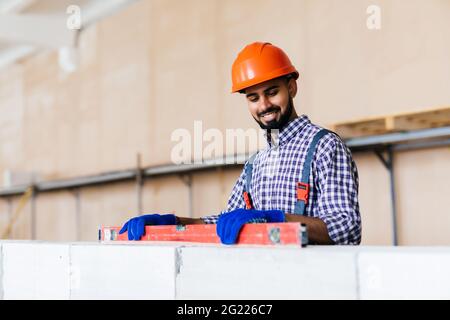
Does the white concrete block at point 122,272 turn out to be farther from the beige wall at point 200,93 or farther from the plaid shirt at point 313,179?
the beige wall at point 200,93

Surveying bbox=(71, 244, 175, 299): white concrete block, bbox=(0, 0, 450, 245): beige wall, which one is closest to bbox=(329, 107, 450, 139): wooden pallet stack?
bbox=(0, 0, 450, 245): beige wall

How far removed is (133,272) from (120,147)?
22.2 feet

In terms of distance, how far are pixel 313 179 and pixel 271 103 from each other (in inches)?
16.7

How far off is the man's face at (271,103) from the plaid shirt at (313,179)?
2.2 inches

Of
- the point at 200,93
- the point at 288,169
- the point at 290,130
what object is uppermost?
the point at 200,93

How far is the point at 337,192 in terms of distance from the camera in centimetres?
235

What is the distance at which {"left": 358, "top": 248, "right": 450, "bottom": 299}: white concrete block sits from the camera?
128 centimetres

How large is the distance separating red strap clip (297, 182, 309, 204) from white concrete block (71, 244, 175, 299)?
80cm

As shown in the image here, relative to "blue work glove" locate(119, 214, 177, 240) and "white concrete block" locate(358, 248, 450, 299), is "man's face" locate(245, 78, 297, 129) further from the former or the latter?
"white concrete block" locate(358, 248, 450, 299)

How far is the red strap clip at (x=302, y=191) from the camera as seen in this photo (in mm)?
2484

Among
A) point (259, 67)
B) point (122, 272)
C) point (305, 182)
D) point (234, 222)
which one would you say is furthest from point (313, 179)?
point (122, 272)

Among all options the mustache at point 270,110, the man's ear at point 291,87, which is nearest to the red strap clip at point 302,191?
the mustache at point 270,110

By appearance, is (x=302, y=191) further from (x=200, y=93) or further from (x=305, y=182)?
(x=200, y=93)

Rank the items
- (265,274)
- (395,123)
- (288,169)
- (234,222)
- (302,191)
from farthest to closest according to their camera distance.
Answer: (395,123) → (288,169) → (302,191) → (234,222) → (265,274)
